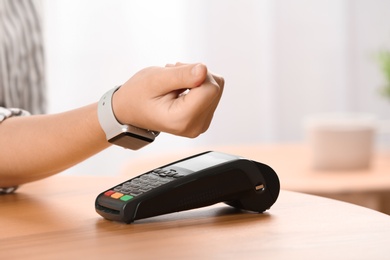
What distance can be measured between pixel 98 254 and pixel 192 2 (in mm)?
2337

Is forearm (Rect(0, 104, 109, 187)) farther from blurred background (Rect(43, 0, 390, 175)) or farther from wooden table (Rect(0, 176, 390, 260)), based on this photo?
blurred background (Rect(43, 0, 390, 175))

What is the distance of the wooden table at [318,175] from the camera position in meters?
1.65

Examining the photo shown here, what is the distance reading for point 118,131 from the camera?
0.93 m

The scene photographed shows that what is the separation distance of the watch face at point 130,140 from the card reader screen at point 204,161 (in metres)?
0.04

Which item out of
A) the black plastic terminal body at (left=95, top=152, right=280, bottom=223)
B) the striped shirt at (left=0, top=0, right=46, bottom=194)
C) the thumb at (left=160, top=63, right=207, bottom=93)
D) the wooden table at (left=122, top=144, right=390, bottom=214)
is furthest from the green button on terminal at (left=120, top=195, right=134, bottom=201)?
the wooden table at (left=122, top=144, right=390, bottom=214)

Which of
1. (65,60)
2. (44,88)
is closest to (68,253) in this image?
(44,88)

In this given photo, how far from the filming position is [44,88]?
60.1 inches

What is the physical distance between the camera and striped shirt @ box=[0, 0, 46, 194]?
1.44 meters

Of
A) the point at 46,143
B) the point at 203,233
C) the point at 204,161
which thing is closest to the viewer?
the point at 203,233

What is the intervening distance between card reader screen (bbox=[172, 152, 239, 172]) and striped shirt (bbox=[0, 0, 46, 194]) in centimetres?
57

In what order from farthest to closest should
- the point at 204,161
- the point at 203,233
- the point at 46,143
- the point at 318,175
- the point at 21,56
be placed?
the point at 318,175
the point at 21,56
the point at 46,143
the point at 204,161
the point at 203,233

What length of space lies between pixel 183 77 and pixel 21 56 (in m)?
0.70

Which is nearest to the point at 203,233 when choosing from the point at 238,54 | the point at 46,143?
the point at 46,143

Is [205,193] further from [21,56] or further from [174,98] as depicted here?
[21,56]
